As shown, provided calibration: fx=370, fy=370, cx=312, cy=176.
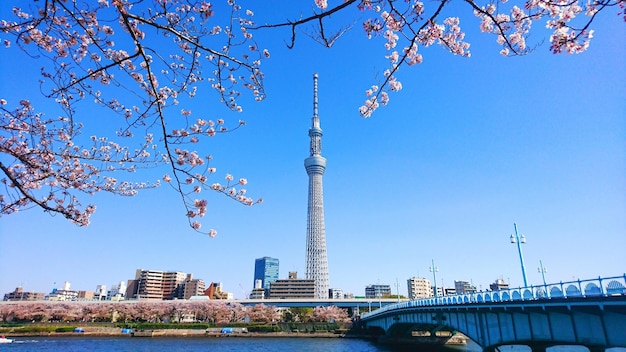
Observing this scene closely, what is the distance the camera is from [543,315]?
17.0 metres

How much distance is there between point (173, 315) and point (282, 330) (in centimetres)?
2597

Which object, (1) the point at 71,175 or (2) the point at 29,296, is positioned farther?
(2) the point at 29,296

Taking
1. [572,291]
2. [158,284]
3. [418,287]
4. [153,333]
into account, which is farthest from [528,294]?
[418,287]

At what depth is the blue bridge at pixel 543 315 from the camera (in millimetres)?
13000

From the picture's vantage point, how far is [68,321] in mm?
73312

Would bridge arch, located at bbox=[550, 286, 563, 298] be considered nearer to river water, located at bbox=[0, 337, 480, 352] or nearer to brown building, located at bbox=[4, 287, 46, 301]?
river water, located at bbox=[0, 337, 480, 352]

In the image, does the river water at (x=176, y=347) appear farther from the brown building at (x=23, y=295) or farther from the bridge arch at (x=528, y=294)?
the brown building at (x=23, y=295)

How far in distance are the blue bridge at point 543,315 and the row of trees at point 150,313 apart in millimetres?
49514

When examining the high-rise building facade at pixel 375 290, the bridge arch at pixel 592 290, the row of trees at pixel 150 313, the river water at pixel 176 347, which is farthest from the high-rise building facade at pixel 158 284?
the bridge arch at pixel 592 290

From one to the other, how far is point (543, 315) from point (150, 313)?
240 ft

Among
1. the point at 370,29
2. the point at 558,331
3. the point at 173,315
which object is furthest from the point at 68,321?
the point at 370,29

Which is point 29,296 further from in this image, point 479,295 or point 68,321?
point 479,295

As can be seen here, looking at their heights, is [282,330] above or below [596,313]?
below

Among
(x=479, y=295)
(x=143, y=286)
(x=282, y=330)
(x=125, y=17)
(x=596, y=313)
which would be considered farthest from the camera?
(x=143, y=286)
